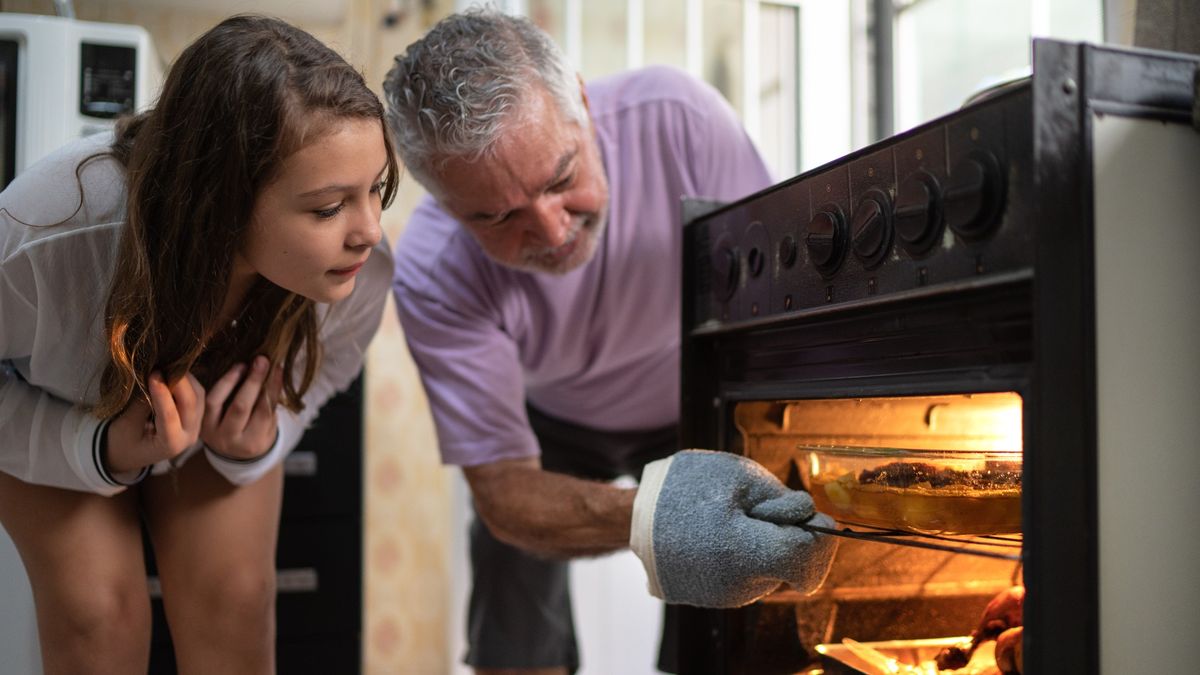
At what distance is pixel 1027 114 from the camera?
61 cm

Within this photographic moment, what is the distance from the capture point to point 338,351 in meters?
1.25

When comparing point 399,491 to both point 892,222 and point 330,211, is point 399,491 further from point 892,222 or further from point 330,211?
point 892,222

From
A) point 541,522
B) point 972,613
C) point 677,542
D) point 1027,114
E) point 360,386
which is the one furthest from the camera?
point 360,386

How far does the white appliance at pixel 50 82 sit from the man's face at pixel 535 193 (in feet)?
2.81

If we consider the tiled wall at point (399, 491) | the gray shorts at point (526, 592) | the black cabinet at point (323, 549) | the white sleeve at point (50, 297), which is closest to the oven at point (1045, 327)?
the white sleeve at point (50, 297)

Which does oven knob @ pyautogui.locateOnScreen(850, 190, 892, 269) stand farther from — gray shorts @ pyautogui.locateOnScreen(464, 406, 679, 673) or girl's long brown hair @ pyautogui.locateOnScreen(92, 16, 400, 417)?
gray shorts @ pyautogui.locateOnScreen(464, 406, 679, 673)

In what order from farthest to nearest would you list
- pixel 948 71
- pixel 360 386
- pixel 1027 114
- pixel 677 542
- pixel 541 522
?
pixel 360 386
pixel 948 71
pixel 541 522
pixel 677 542
pixel 1027 114

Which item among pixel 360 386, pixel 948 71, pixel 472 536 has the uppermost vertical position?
pixel 948 71

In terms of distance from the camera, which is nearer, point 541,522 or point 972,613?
point 972,613

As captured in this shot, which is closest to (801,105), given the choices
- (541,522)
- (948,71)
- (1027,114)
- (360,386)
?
(948,71)

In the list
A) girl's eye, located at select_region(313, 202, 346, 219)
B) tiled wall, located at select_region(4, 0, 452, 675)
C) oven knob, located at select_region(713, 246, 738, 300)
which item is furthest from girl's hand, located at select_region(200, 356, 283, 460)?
tiled wall, located at select_region(4, 0, 452, 675)

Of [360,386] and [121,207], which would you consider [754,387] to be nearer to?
[121,207]

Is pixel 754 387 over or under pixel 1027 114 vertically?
under

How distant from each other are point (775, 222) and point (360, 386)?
49.4 inches
